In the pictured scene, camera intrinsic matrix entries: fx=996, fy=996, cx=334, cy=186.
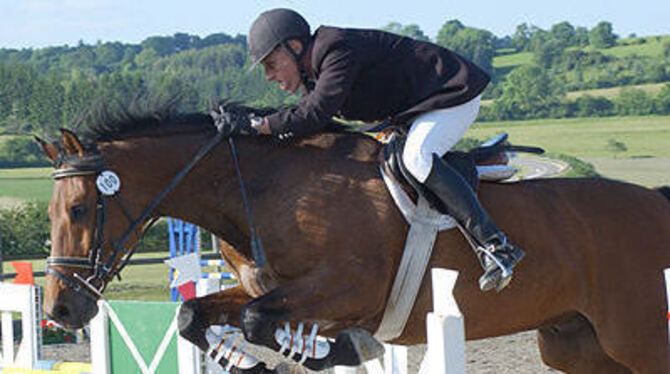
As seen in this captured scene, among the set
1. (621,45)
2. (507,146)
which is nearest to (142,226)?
(507,146)

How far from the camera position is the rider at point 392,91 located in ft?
14.0

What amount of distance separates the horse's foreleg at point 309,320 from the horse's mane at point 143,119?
0.83 m

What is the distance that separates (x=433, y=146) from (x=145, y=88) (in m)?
1.40

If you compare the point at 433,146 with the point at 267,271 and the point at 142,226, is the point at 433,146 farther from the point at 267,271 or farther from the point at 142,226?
the point at 142,226

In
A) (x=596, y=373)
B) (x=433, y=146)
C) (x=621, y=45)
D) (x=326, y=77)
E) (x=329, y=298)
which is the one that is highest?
(x=621, y=45)

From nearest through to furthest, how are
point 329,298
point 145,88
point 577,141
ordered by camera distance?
point 329,298
point 145,88
point 577,141

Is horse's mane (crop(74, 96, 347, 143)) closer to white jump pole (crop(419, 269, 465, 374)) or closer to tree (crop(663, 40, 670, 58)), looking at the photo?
white jump pole (crop(419, 269, 465, 374))

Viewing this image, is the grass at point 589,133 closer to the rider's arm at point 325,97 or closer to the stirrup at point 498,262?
the stirrup at point 498,262

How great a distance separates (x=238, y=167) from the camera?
4.41 m

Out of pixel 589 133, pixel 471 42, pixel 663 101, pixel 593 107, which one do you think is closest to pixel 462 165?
pixel 589 133

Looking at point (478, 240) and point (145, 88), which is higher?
point (145, 88)

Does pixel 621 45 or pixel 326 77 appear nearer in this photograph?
pixel 326 77

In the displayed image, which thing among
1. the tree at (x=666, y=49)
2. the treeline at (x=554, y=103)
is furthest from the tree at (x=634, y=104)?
the tree at (x=666, y=49)

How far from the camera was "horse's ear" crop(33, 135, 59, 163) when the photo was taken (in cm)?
435
